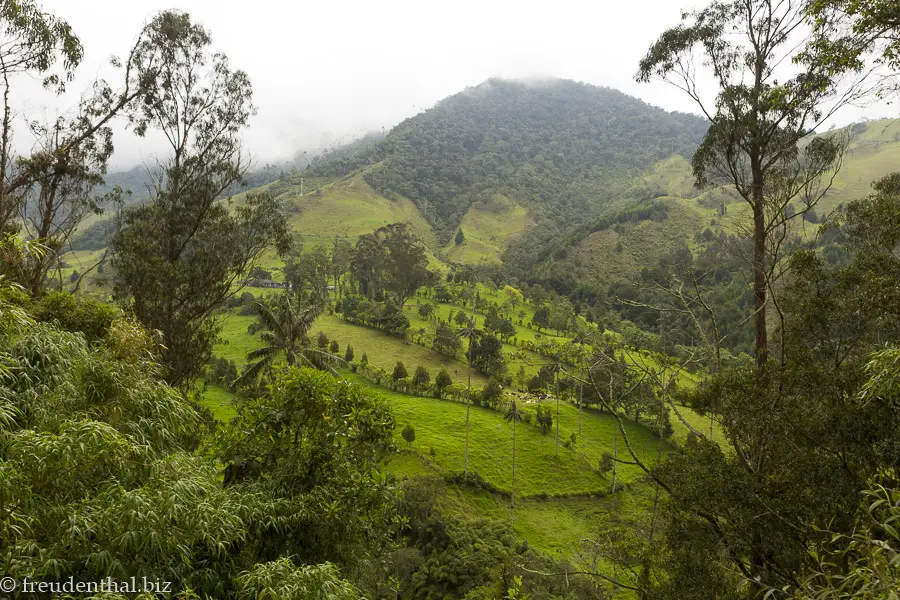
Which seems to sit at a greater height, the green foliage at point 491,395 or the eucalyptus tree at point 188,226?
the eucalyptus tree at point 188,226

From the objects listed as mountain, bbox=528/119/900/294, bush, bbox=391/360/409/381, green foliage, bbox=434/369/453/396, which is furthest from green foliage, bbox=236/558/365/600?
mountain, bbox=528/119/900/294

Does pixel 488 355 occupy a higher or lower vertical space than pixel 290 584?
lower

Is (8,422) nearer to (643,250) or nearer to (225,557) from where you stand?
(225,557)

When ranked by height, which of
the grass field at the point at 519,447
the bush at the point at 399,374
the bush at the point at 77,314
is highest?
the bush at the point at 77,314

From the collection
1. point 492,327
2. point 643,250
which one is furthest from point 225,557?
point 643,250

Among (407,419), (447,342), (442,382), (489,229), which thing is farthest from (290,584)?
(489,229)

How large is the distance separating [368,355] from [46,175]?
3190 cm

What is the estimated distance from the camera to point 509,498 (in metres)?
29.4

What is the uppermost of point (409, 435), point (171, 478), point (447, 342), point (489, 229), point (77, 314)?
point (77, 314)

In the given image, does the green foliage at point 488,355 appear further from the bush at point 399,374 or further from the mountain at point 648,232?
the mountain at point 648,232

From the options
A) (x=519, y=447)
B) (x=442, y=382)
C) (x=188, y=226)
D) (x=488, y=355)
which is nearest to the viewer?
(x=188, y=226)

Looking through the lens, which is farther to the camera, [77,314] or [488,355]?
[488,355]

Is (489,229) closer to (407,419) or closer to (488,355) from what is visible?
(488,355)

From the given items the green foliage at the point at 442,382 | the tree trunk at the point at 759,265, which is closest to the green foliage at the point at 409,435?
the green foliage at the point at 442,382
